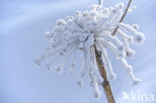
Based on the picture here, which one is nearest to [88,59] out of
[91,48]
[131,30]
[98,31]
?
[91,48]

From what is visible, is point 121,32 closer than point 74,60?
Yes

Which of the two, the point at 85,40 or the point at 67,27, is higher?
the point at 67,27

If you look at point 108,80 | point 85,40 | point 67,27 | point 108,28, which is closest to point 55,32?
point 67,27

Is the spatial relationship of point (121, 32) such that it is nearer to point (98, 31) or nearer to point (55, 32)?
point (98, 31)

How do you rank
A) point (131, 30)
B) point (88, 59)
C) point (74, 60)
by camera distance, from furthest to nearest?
1. point (74, 60)
2. point (88, 59)
3. point (131, 30)

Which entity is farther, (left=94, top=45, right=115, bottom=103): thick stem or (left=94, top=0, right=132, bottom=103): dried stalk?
(left=94, top=45, right=115, bottom=103): thick stem

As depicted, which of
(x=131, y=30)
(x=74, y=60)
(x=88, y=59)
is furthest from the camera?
(x=74, y=60)

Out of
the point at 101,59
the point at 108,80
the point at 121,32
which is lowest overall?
the point at 108,80

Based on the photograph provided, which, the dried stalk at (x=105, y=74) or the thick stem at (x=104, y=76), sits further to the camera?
the thick stem at (x=104, y=76)
